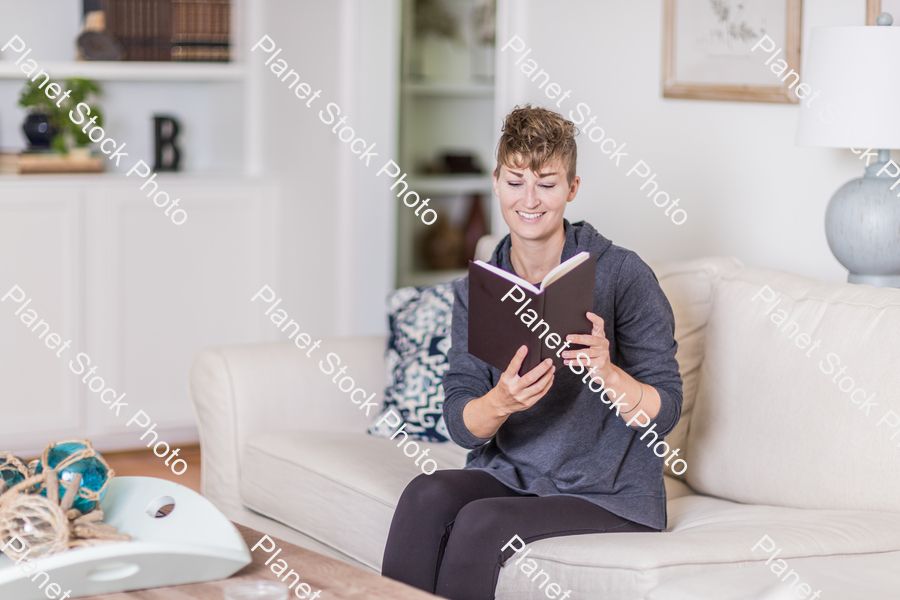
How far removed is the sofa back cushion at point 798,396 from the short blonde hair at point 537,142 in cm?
54

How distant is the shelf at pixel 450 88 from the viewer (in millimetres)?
3750

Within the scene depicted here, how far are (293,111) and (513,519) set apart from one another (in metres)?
2.41

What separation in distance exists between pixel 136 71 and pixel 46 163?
457mm

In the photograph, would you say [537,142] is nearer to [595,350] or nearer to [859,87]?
[595,350]

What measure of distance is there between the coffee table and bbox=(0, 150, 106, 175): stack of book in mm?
2422

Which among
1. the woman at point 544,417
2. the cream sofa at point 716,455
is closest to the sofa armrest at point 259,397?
the cream sofa at point 716,455

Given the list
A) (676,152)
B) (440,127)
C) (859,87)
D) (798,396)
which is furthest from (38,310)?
(859,87)

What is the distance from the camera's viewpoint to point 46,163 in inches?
136

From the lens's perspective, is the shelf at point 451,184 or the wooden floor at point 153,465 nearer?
the wooden floor at point 153,465

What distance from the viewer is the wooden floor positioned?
330 centimetres

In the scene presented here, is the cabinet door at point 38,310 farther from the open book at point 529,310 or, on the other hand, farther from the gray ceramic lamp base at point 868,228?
the gray ceramic lamp base at point 868,228

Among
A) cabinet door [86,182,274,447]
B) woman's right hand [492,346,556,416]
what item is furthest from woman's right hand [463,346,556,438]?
cabinet door [86,182,274,447]

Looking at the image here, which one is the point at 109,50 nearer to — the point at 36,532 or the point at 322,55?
the point at 322,55

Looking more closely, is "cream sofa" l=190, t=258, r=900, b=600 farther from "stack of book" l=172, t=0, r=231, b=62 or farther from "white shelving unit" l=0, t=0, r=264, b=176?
"stack of book" l=172, t=0, r=231, b=62
